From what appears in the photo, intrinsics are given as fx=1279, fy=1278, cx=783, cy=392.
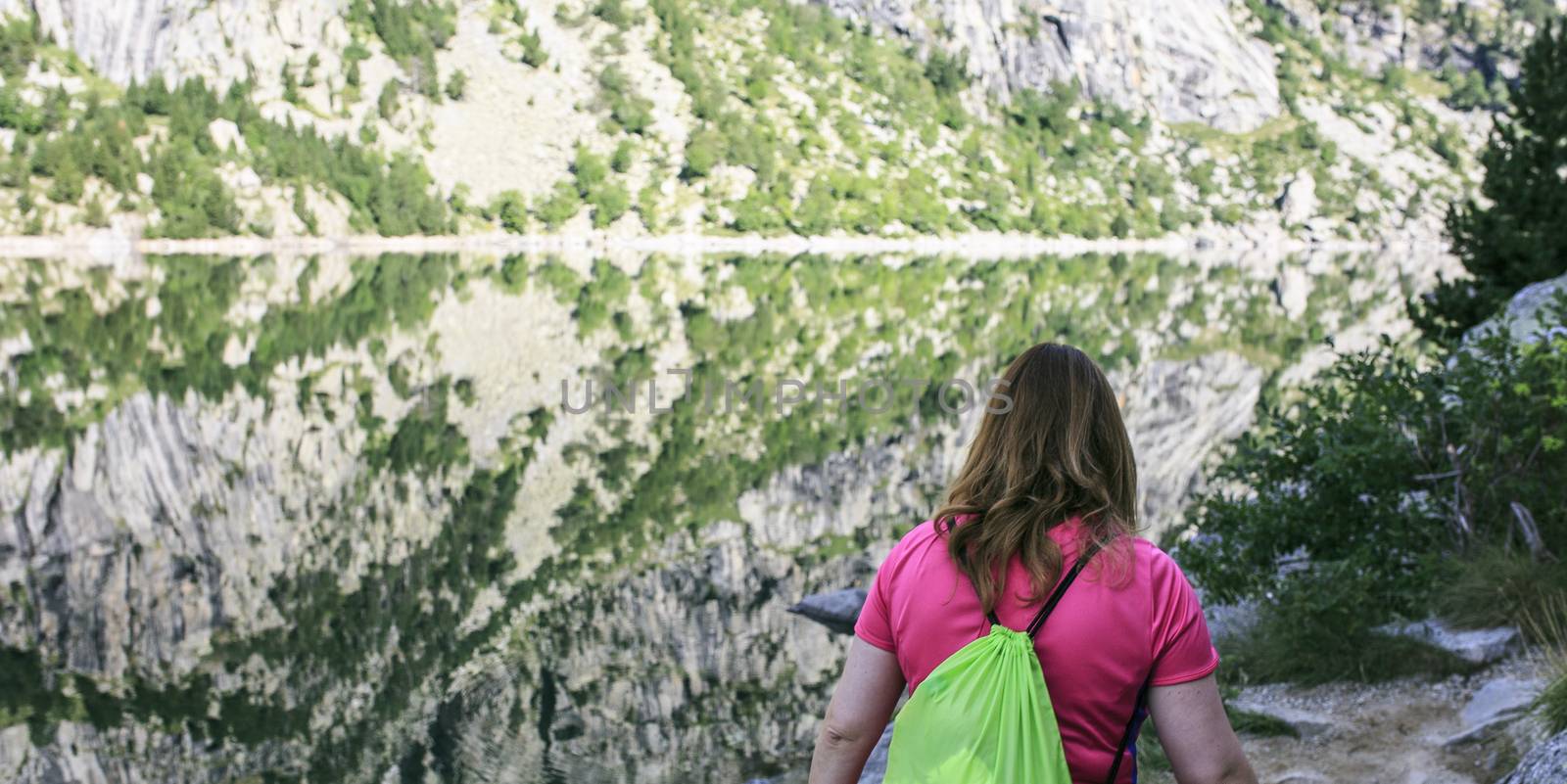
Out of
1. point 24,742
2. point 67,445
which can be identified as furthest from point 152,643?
point 67,445

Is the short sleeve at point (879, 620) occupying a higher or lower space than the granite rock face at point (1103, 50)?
lower

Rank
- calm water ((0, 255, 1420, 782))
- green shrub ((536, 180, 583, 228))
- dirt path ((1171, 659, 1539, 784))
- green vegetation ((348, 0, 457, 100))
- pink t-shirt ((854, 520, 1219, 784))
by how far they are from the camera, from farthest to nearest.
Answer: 1. green vegetation ((348, 0, 457, 100))
2. green shrub ((536, 180, 583, 228))
3. calm water ((0, 255, 1420, 782))
4. dirt path ((1171, 659, 1539, 784))
5. pink t-shirt ((854, 520, 1219, 784))

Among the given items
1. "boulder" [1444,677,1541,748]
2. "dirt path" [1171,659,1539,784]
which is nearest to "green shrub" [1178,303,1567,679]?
"dirt path" [1171,659,1539,784]

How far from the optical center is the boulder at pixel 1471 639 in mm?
7828

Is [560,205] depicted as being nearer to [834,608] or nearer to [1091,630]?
[834,608]

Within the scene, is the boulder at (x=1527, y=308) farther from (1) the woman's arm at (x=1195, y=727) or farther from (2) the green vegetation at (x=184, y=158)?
(2) the green vegetation at (x=184, y=158)

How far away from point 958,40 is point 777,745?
161 meters

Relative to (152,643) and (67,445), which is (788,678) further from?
(67,445)

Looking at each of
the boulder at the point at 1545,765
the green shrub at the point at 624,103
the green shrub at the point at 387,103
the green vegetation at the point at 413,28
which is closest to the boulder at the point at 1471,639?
the boulder at the point at 1545,765

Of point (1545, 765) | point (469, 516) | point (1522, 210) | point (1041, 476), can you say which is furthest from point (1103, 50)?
point (1041, 476)

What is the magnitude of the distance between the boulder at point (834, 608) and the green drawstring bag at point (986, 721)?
8.96 metres

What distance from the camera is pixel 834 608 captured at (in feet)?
39.4

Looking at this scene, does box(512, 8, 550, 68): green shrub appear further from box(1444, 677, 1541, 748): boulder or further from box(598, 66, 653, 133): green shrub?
box(1444, 677, 1541, 748): boulder

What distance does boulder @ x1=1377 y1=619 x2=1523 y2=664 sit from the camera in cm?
783
